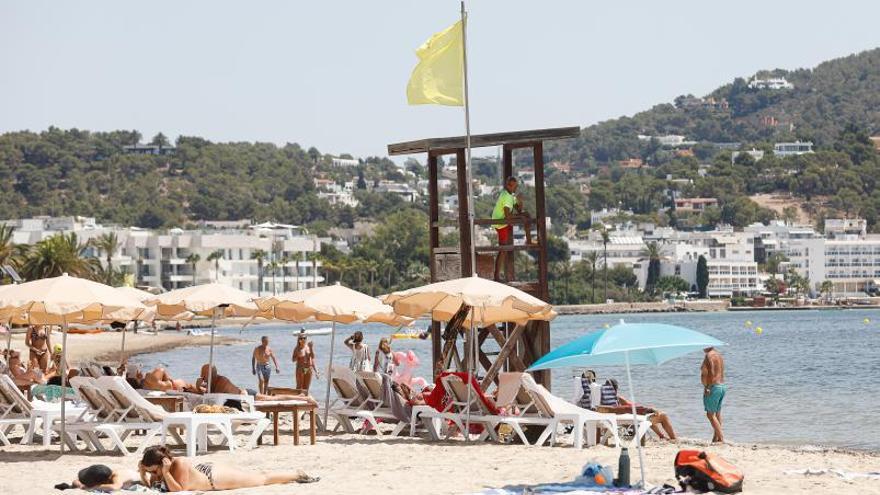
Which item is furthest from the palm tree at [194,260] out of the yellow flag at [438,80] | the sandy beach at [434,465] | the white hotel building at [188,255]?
the sandy beach at [434,465]

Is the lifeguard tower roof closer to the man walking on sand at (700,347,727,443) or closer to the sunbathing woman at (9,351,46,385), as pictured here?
the man walking on sand at (700,347,727,443)

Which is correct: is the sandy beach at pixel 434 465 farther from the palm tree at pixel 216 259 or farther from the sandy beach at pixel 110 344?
the palm tree at pixel 216 259

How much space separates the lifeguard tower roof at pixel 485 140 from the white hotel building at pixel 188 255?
10652 cm

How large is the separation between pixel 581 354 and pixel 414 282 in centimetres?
14689

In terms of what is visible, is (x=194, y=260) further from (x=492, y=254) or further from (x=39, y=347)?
(x=492, y=254)

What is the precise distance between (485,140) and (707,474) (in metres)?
7.20

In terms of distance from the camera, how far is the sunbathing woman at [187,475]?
11.0 metres

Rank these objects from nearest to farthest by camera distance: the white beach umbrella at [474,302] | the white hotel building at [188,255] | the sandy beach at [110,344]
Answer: the white beach umbrella at [474,302], the sandy beach at [110,344], the white hotel building at [188,255]

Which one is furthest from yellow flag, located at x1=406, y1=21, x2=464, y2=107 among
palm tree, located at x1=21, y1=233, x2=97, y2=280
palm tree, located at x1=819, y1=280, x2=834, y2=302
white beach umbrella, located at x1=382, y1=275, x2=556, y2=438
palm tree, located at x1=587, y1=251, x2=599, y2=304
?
palm tree, located at x1=819, y1=280, x2=834, y2=302

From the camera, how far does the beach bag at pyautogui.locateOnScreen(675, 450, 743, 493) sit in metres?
10.6

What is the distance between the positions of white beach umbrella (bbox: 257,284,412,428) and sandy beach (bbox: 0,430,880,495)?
1294mm

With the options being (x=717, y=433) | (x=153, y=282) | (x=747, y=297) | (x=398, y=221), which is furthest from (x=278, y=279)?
(x=717, y=433)

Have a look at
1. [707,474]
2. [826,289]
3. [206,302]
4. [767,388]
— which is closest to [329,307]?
[206,302]

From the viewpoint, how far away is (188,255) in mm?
128750
